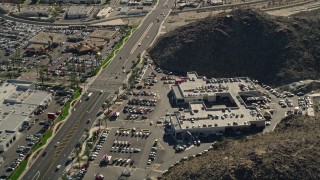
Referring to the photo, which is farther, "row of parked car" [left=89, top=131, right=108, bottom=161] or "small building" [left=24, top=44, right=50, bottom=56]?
"small building" [left=24, top=44, right=50, bottom=56]

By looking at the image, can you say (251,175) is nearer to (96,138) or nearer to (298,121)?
(298,121)

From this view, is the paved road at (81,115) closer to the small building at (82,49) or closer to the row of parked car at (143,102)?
the row of parked car at (143,102)

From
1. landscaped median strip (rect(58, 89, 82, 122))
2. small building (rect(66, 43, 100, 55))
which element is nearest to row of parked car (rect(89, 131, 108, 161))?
landscaped median strip (rect(58, 89, 82, 122))

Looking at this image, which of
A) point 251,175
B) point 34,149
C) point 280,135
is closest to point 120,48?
point 34,149

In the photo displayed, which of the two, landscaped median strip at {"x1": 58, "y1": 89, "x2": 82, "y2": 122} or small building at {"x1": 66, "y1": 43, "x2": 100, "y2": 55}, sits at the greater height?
small building at {"x1": 66, "y1": 43, "x2": 100, "y2": 55}

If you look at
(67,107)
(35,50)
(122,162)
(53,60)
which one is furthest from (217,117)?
(35,50)

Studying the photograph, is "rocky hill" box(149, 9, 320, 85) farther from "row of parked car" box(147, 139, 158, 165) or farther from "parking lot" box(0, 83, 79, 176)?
"row of parked car" box(147, 139, 158, 165)
